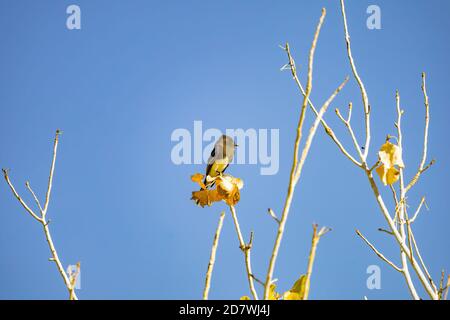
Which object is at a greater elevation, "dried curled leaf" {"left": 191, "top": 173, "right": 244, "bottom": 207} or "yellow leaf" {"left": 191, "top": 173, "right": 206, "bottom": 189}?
"yellow leaf" {"left": 191, "top": 173, "right": 206, "bottom": 189}

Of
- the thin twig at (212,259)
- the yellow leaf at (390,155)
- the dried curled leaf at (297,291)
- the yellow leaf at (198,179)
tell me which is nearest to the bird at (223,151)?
the yellow leaf at (198,179)

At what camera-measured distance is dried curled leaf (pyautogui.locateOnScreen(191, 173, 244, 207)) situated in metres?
2.82

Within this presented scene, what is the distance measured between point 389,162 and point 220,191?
109 centimetres

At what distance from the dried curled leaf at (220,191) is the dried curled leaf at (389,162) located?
0.89 metres

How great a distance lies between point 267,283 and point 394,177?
153 centimetres

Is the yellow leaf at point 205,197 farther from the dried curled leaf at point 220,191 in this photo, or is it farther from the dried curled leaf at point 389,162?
the dried curled leaf at point 389,162

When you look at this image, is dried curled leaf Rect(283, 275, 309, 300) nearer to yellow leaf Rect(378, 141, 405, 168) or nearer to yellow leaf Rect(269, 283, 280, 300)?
yellow leaf Rect(269, 283, 280, 300)

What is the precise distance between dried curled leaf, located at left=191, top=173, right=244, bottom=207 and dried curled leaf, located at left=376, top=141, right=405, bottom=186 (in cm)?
89

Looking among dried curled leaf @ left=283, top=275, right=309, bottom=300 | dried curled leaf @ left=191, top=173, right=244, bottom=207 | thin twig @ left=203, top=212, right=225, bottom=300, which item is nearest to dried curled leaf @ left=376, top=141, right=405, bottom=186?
dried curled leaf @ left=191, top=173, right=244, bottom=207

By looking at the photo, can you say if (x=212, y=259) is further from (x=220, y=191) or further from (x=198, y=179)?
(x=198, y=179)

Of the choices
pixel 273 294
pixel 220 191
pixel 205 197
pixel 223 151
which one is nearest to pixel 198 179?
pixel 205 197

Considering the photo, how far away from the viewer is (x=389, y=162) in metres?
2.96
